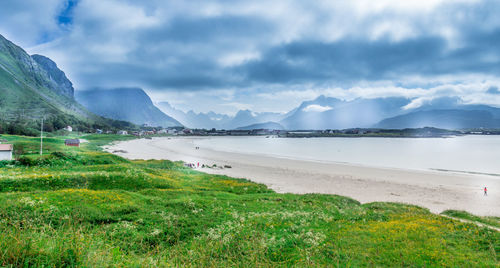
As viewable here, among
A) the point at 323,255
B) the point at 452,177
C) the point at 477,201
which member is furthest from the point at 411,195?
the point at 323,255

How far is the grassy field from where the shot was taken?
647 cm

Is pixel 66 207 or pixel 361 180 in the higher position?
pixel 66 207

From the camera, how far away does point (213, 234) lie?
12.5 meters

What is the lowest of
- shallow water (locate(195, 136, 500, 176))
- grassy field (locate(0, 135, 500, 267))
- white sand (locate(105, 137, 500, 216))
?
white sand (locate(105, 137, 500, 216))

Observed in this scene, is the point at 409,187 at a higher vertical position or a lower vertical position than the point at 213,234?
lower

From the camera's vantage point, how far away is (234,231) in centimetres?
1301

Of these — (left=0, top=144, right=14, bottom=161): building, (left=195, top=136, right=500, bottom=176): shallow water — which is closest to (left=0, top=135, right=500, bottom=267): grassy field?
(left=0, top=144, right=14, bottom=161): building

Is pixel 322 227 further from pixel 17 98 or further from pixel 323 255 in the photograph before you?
pixel 17 98

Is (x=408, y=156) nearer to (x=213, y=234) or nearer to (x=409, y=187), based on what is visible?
(x=409, y=187)

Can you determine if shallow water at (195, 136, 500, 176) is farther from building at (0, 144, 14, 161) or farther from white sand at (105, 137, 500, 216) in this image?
building at (0, 144, 14, 161)

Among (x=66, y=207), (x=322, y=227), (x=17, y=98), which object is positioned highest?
(x=17, y=98)

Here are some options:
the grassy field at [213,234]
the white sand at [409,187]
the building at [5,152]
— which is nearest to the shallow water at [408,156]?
the white sand at [409,187]

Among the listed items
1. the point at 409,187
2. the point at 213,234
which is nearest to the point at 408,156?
the point at 409,187

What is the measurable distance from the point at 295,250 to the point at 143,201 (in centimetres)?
1259
